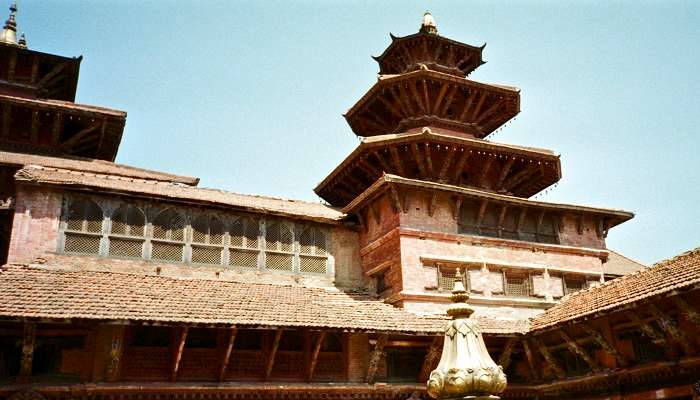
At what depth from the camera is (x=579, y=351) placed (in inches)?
558

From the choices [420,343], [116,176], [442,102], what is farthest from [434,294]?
[116,176]

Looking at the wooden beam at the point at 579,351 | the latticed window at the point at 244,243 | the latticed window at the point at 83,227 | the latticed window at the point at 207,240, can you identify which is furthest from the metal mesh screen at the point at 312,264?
the wooden beam at the point at 579,351

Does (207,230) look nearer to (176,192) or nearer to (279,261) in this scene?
(176,192)

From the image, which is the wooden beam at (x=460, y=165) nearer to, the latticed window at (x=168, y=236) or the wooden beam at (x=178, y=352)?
the latticed window at (x=168, y=236)

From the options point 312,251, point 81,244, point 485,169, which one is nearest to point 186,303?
point 81,244

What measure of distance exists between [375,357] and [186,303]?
453 centimetres

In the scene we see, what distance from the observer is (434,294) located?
15938 millimetres

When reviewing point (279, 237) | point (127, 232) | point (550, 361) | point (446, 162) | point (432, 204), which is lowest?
point (550, 361)

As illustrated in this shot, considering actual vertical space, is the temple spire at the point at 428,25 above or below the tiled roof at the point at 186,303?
above

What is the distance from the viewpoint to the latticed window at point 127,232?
15.0 meters

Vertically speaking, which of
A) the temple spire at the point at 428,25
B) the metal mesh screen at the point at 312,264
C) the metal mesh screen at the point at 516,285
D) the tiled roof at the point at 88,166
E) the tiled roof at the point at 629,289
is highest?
the temple spire at the point at 428,25

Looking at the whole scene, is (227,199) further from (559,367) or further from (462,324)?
(462,324)

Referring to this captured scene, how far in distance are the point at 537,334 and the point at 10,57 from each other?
19.2 meters

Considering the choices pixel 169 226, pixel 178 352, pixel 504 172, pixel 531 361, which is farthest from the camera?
pixel 504 172
